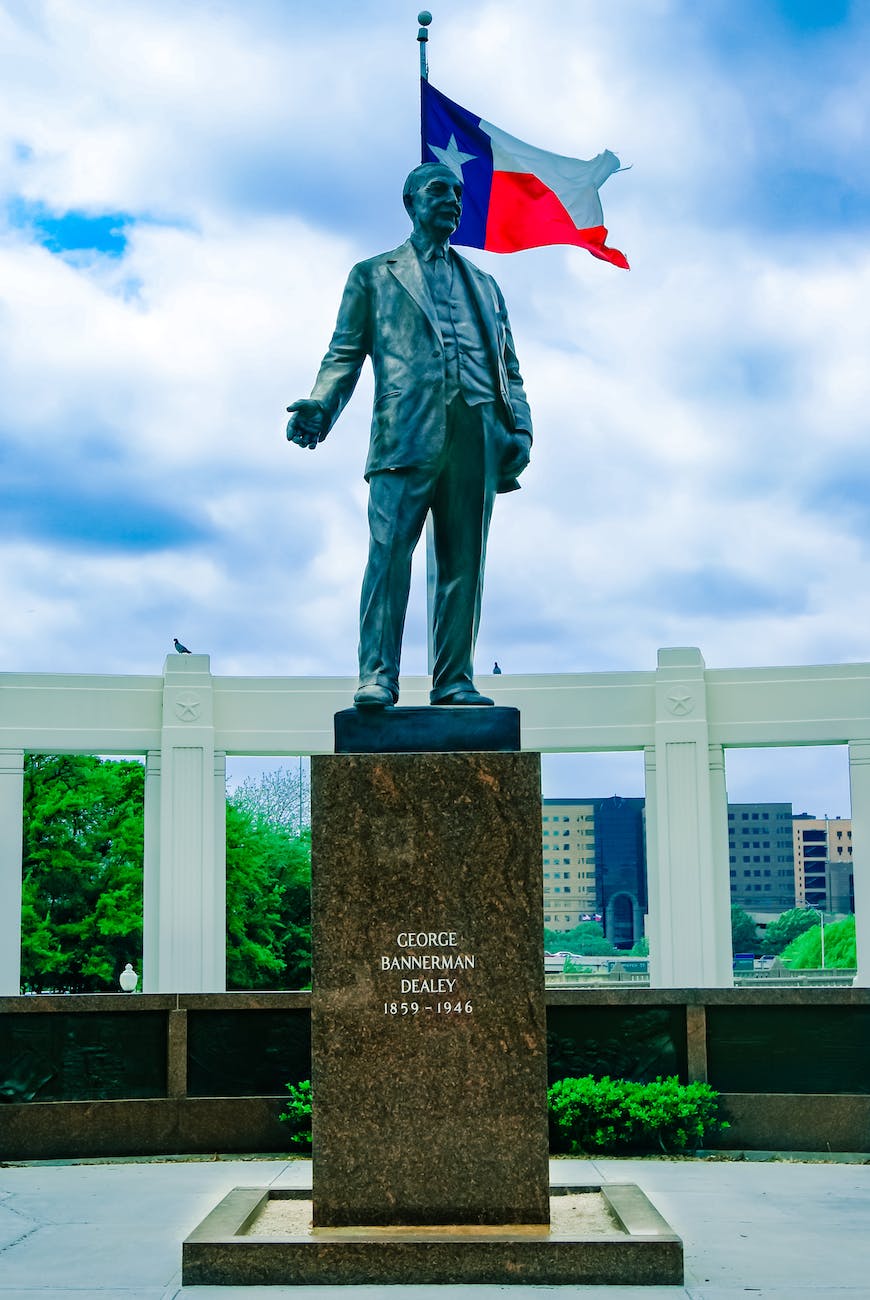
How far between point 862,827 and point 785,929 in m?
Answer: 94.8

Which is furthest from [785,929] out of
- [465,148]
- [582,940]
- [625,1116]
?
[625,1116]

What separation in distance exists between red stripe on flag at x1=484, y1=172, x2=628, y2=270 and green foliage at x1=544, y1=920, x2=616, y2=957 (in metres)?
105

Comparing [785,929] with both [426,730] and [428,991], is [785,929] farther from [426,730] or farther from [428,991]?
[428,991]

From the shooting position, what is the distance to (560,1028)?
34.8 ft

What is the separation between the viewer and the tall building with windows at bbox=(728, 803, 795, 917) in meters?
140

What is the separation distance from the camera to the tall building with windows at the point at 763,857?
140 meters

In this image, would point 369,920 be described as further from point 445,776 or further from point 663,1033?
point 663,1033

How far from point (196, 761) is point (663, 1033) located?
11.7 meters

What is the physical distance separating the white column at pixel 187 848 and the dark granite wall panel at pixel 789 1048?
38.0ft

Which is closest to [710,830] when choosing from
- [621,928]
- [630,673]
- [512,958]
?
[630,673]

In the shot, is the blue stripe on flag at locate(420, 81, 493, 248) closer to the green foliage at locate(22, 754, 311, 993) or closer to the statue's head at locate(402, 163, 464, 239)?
the statue's head at locate(402, 163, 464, 239)

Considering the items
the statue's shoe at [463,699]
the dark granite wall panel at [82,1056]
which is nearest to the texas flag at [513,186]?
the dark granite wall panel at [82,1056]

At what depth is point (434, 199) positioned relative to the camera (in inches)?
286

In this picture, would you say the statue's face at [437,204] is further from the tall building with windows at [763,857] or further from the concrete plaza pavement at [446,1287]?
the tall building with windows at [763,857]
